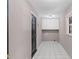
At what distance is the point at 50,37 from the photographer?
12203mm

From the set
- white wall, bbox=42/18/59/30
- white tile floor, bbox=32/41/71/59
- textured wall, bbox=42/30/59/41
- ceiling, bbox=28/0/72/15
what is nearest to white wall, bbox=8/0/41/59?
ceiling, bbox=28/0/72/15

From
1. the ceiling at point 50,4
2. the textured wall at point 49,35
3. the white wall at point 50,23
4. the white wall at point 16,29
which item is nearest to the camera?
the white wall at point 16,29

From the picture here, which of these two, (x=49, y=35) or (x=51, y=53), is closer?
(x=51, y=53)

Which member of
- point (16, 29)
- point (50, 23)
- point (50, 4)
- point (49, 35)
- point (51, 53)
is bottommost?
point (51, 53)

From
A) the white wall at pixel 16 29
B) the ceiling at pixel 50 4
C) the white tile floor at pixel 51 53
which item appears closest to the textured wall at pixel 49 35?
the white tile floor at pixel 51 53

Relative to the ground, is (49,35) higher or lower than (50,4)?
lower

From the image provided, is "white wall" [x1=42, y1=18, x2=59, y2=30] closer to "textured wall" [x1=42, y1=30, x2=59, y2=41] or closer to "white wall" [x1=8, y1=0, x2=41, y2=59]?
"textured wall" [x1=42, y1=30, x2=59, y2=41]

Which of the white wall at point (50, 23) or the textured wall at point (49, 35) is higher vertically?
the white wall at point (50, 23)

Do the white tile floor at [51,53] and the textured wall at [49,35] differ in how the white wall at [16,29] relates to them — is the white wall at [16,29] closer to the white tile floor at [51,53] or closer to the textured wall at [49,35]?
the white tile floor at [51,53]

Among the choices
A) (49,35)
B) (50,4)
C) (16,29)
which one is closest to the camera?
(16,29)

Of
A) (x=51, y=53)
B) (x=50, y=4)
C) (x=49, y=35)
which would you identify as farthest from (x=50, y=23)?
(x=50, y=4)

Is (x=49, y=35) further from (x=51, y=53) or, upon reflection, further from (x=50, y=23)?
(x=51, y=53)
